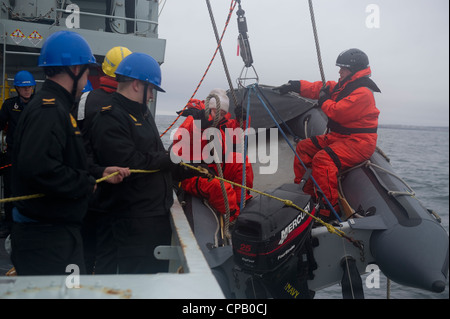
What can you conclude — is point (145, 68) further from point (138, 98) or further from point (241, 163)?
point (241, 163)

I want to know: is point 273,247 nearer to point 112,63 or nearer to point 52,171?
point 52,171

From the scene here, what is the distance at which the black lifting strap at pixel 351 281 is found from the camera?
2.93 m

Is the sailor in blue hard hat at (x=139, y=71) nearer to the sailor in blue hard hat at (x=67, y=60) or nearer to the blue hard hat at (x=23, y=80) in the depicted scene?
the sailor in blue hard hat at (x=67, y=60)

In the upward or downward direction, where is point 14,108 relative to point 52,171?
upward

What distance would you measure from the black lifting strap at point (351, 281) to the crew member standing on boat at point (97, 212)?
1.70 m

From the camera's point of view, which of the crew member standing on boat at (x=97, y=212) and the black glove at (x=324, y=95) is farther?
the black glove at (x=324, y=95)

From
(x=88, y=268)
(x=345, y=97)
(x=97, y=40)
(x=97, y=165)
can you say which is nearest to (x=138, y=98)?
(x=97, y=165)

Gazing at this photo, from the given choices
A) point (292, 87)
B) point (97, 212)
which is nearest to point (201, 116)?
point (97, 212)

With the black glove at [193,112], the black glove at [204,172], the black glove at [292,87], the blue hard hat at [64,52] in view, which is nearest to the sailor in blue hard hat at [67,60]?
the blue hard hat at [64,52]

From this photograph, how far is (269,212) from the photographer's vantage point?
102 inches

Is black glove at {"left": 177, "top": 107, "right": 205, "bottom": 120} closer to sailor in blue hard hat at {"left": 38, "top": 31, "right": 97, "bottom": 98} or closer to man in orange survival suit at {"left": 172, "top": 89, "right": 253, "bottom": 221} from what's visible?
man in orange survival suit at {"left": 172, "top": 89, "right": 253, "bottom": 221}

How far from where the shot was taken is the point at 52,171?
1649 millimetres

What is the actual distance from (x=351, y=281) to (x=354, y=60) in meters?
2.20

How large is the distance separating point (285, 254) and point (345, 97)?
2005mm
